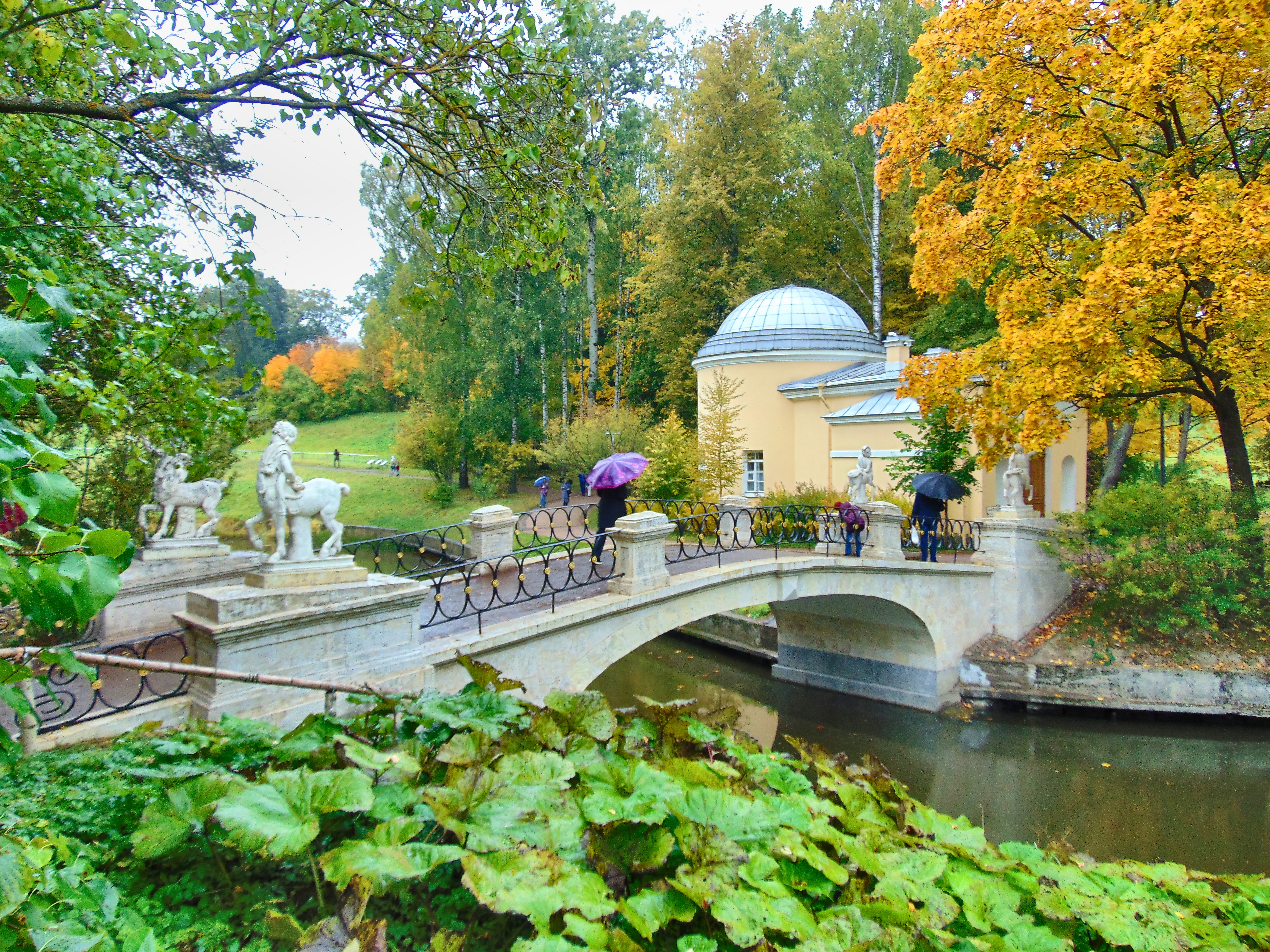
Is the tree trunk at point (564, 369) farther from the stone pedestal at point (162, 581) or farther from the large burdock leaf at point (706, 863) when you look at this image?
the large burdock leaf at point (706, 863)

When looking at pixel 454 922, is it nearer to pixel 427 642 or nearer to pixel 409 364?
pixel 427 642

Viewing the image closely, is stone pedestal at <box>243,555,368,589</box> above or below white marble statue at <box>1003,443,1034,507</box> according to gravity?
below

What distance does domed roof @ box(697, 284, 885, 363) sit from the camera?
2019 cm

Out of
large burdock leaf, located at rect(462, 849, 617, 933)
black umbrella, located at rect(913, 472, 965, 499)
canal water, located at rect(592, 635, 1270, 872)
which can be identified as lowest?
canal water, located at rect(592, 635, 1270, 872)

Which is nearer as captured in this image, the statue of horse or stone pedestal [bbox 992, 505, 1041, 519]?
the statue of horse

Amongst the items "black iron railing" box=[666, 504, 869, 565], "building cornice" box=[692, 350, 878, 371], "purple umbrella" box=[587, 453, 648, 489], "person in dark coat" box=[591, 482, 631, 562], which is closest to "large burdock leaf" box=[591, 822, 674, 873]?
"purple umbrella" box=[587, 453, 648, 489]

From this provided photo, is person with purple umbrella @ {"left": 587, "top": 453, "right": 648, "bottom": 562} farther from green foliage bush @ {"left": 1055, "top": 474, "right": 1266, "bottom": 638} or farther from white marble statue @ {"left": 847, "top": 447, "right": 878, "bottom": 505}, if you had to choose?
green foliage bush @ {"left": 1055, "top": 474, "right": 1266, "bottom": 638}

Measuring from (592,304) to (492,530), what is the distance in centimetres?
1904

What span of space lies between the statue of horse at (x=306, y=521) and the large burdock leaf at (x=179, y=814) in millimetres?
3071

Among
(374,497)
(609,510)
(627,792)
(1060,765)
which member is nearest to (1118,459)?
(1060,765)

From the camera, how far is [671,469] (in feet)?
58.4

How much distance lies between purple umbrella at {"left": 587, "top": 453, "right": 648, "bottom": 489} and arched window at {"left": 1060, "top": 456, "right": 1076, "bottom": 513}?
15.0 meters

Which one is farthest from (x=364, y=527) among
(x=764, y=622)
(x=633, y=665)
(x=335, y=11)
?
(x=335, y=11)

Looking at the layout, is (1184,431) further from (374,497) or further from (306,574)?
(374,497)
